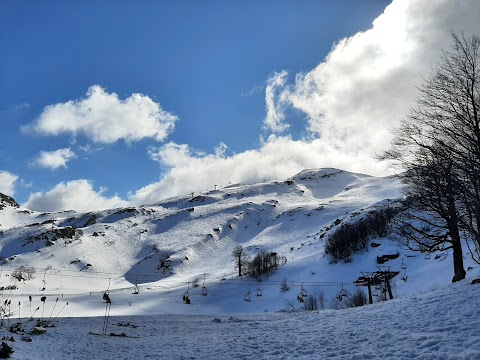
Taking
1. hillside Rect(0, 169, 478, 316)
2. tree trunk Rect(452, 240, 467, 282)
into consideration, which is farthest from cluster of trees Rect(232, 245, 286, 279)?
tree trunk Rect(452, 240, 467, 282)

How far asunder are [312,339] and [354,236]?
59.9 m

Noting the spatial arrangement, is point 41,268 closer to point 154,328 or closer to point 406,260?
point 406,260

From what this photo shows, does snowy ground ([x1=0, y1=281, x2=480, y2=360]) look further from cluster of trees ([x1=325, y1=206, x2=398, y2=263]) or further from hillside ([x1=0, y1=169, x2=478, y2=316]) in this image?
cluster of trees ([x1=325, y1=206, x2=398, y2=263])

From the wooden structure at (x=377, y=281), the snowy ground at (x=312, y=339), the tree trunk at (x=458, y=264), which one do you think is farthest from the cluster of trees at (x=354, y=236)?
the snowy ground at (x=312, y=339)

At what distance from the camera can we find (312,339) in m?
11.0

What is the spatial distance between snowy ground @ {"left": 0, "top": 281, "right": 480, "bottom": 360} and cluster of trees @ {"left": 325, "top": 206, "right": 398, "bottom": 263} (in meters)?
48.4

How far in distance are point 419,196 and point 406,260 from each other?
3712 centimetres

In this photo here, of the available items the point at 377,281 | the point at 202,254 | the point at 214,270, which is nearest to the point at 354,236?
the point at 377,281

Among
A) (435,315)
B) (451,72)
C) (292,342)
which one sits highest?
(451,72)

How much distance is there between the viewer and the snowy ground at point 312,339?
26.6 feet

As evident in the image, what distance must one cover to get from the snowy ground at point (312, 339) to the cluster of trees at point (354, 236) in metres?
48.4

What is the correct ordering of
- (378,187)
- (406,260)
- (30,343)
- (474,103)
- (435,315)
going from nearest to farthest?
(435,315), (30,343), (474,103), (406,260), (378,187)

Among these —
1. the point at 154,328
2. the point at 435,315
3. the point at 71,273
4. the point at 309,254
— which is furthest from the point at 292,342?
the point at 71,273

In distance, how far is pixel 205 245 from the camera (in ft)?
386
